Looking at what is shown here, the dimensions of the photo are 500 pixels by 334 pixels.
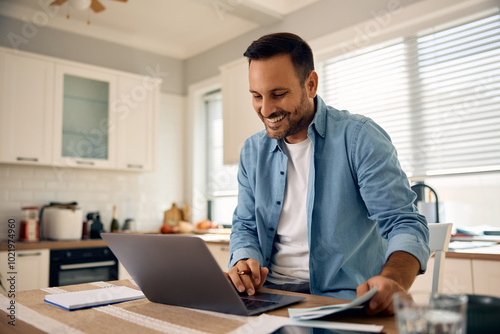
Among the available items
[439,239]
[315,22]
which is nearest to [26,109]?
[315,22]

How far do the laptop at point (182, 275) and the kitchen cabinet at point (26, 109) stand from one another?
9.43 feet

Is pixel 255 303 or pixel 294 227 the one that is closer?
pixel 255 303

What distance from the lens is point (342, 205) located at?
1443 mm

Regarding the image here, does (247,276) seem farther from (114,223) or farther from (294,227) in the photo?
(114,223)

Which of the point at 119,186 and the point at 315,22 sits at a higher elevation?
the point at 315,22

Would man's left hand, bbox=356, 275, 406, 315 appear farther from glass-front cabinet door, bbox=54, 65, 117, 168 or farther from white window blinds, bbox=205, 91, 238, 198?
white window blinds, bbox=205, 91, 238, 198

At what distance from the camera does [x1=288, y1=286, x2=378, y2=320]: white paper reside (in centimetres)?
85

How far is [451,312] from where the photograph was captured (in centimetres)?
60

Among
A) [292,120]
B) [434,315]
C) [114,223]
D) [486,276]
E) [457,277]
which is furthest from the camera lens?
[114,223]

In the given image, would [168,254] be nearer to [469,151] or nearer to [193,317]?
[193,317]

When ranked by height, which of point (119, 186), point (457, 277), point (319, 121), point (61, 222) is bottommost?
point (457, 277)

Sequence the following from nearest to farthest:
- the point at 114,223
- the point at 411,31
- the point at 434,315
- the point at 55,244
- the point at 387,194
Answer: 1. the point at 434,315
2. the point at 387,194
3. the point at 411,31
4. the point at 55,244
5. the point at 114,223

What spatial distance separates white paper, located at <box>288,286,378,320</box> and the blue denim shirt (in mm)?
369

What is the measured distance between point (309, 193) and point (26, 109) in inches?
118
